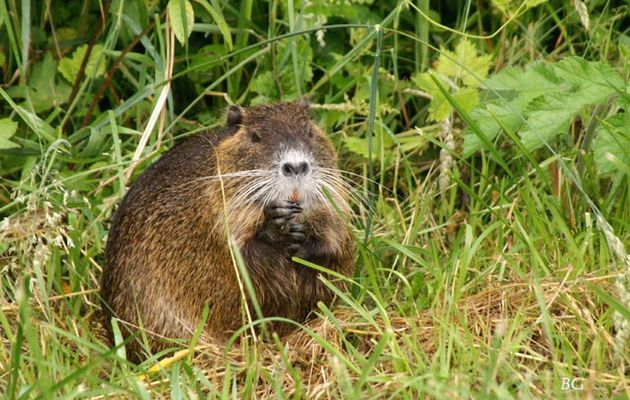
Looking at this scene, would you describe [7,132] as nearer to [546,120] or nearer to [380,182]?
[380,182]

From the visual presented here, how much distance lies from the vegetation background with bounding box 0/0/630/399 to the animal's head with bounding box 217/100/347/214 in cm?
19

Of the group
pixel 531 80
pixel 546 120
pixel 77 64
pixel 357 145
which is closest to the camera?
pixel 546 120

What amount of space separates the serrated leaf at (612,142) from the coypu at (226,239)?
2.71ft

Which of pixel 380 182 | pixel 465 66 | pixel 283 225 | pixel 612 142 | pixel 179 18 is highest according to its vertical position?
pixel 179 18

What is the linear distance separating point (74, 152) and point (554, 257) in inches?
71.7

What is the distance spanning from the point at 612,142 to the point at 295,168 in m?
0.95

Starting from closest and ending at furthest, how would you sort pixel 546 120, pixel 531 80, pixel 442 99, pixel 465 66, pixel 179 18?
1. pixel 546 120
2. pixel 531 80
3. pixel 179 18
4. pixel 442 99
5. pixel 465 66

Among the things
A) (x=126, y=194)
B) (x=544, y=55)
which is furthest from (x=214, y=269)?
(x=544, y=55)

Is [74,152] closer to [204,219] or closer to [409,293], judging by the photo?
[204,219]

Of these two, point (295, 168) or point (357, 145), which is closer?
point (295, 168)

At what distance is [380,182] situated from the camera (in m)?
4.69

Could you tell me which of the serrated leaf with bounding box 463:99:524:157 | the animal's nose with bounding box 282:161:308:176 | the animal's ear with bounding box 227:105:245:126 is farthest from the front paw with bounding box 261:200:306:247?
the serrated leaf with bounding box 463:99:524:157

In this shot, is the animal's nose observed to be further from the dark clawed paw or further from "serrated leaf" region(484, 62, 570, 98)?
"serrated leaf" region(484, 62, 570, 98)

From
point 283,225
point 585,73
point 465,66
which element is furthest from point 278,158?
point 465,66
